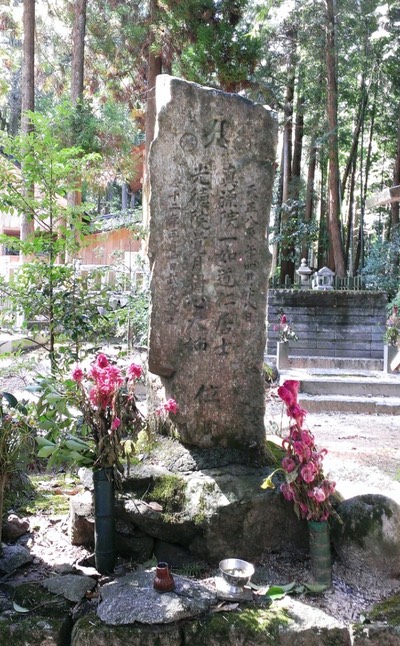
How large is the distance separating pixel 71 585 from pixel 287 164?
18464 mm

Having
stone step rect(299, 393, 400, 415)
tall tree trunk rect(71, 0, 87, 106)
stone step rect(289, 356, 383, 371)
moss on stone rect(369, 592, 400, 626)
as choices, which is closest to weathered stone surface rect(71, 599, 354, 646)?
moss on stone rect(369, 592, 400, 626)

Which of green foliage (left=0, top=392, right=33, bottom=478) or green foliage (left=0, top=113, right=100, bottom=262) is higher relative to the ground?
green foliage (left=0, top=113, right=100, bottom=262)

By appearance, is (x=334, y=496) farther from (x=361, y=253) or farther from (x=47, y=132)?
(x=361, y=253)

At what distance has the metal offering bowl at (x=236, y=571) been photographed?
2.55m

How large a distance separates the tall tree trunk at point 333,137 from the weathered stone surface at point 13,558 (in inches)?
537

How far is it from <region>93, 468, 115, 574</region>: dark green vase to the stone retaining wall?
30.5 ft

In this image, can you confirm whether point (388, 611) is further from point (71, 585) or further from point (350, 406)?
point (350, 406)

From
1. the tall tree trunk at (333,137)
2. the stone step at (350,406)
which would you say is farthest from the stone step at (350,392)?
the tall tree trunk at (333,137)

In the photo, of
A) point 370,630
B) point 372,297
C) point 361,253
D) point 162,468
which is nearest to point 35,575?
point 162,468

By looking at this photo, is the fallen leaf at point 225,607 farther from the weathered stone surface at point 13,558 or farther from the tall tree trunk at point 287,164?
→ the tall tree trunk at point 287,164

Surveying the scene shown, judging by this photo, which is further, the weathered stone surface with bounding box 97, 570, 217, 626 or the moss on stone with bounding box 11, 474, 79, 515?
the moss on stone with bounding box 11, 474, 79, 515

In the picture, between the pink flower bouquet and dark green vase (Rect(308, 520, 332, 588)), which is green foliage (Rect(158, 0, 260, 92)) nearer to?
the pink flower bouquet

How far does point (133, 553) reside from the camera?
294 cm

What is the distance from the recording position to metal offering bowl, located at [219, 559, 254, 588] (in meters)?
2.55
